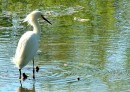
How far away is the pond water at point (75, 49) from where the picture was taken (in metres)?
11.4

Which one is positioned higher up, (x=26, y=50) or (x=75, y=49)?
(x=26, y=50)

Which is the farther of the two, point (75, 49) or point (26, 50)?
point (75, 49)

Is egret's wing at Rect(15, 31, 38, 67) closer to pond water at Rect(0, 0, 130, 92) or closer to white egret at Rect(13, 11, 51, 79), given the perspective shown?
white egret at Rect(13, 11, 51, 79)

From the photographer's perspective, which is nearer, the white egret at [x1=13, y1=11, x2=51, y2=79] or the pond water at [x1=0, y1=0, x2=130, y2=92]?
the pond water at [x1=0, y1=0, x2=130, y2=92]

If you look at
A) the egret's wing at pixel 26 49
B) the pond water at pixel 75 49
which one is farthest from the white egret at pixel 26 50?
the pond water at pixel 75 49

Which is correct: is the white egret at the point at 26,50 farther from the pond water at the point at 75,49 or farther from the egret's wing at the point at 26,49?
the pond water at the point at 75,49

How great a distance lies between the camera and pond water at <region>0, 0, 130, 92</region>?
11.4m

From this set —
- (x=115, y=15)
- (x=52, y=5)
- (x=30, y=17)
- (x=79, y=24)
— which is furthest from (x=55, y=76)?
(x=52, y=5)

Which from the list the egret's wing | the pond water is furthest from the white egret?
the pond water

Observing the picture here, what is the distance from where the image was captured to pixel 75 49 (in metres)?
14.8

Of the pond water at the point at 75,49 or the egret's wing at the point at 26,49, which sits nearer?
the pond water at the point at 75,49

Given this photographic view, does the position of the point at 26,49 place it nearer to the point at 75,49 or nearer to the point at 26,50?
the point at 26,50

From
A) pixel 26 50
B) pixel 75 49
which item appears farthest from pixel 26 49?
pixel 75 49

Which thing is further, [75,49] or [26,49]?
[75,49]
